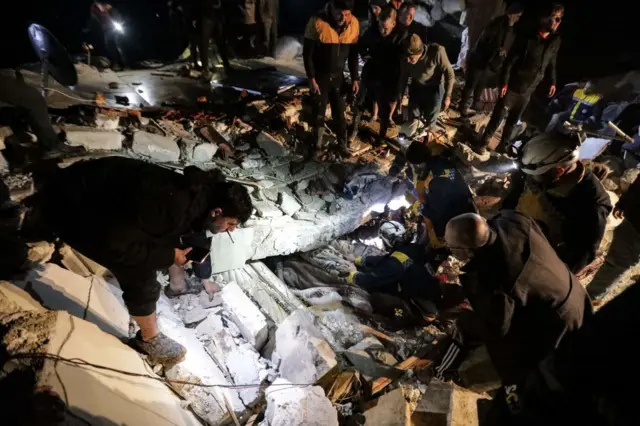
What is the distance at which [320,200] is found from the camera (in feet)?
17.2

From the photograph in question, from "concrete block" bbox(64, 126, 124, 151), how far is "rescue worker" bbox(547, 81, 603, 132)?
7757 millimetres

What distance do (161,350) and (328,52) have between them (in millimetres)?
4208

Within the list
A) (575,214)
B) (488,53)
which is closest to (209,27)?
(488,53)

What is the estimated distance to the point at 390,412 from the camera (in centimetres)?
267

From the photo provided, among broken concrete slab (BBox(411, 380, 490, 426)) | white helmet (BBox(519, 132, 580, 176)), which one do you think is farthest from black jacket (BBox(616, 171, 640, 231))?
broken concrete slab (BBox(411, 380, 490, 426))

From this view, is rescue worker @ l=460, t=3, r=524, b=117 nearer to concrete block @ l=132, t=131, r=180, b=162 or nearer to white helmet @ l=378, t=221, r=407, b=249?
white helmet @ l=378, t=221, r=407, b=249

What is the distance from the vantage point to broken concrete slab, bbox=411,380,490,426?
8.50 ft

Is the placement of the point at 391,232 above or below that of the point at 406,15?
below

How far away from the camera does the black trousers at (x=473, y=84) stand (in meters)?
6.85

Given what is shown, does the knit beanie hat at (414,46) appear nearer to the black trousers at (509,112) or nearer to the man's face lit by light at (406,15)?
the man's face lit by light at (406,15)

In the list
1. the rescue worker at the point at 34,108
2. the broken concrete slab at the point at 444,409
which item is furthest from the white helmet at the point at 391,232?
the rescue worker at the point at 34,108

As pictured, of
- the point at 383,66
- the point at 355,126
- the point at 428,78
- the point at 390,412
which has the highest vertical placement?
the point at 383,66

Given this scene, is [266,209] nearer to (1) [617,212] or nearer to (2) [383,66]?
(2) [383,66]

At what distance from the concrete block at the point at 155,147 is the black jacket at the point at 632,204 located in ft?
16.5
